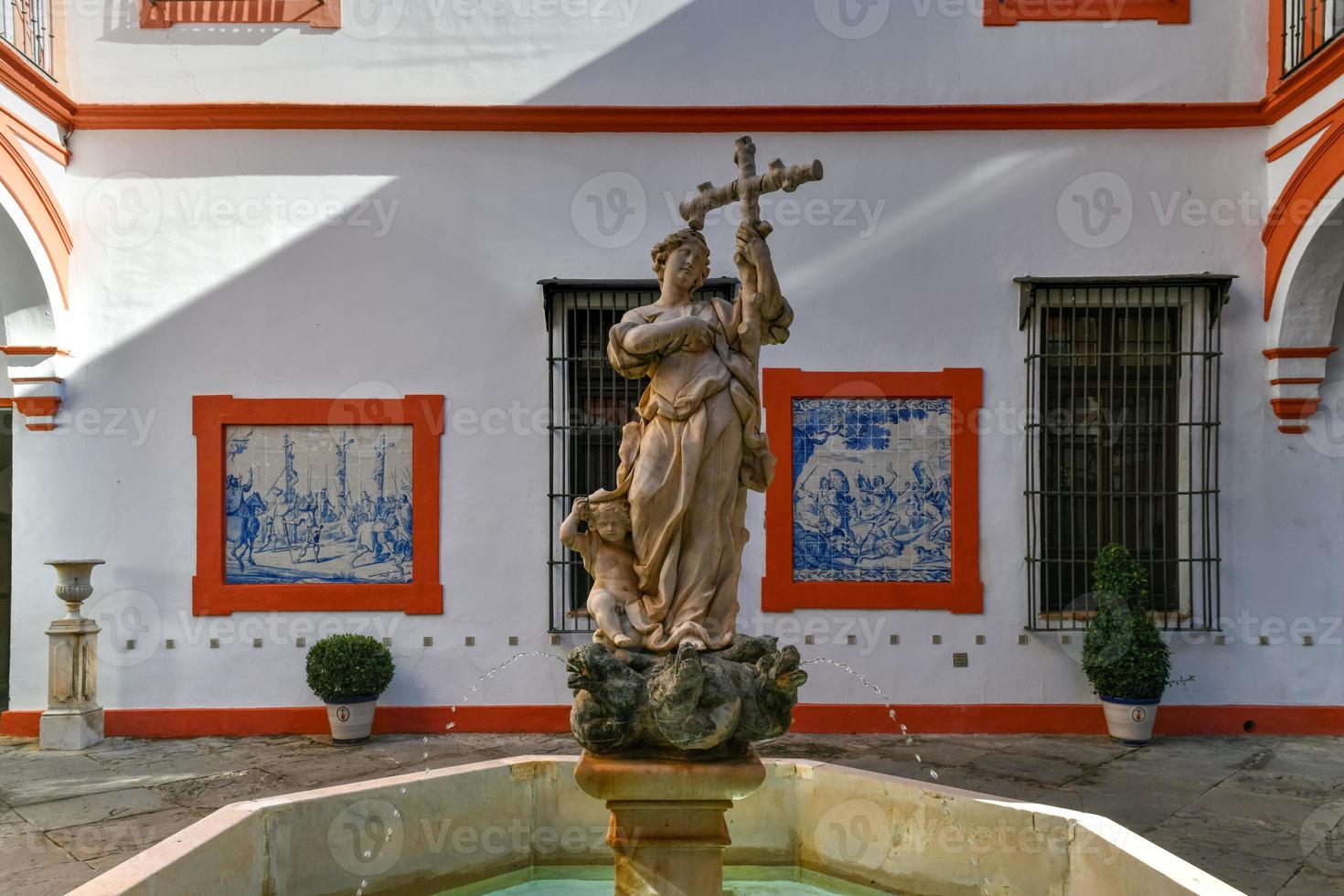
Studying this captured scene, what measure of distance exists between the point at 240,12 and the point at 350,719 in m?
5.08

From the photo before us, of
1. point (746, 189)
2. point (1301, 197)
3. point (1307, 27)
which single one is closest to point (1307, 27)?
point (1307, 27)

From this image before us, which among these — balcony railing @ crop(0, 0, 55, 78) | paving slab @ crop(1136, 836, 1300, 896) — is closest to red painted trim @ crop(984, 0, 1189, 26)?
paving slab @ crop(1136, 836, 1300, 896)

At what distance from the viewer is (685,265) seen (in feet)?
12.2

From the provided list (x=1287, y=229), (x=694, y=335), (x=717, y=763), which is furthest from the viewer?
(x=1287, y=229)

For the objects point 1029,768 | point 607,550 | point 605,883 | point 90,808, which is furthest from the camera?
point 1029,768

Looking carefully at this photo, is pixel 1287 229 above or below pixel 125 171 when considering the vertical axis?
below

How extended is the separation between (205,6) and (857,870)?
7.12 meters

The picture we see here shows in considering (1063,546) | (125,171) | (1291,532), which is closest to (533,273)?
(125,171)

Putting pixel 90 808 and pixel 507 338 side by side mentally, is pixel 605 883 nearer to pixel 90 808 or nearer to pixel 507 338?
pixel 90 808

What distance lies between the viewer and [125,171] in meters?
7.09

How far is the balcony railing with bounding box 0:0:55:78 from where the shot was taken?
679 centimetres

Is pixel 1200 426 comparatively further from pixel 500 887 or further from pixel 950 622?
pixel 500 887

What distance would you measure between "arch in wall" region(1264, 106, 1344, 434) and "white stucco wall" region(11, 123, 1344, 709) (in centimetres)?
15

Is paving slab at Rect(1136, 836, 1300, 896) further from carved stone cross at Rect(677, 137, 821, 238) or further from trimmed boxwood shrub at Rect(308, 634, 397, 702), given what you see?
trimmed boxwood shrub at Rect(308, 634, 397, 702)
